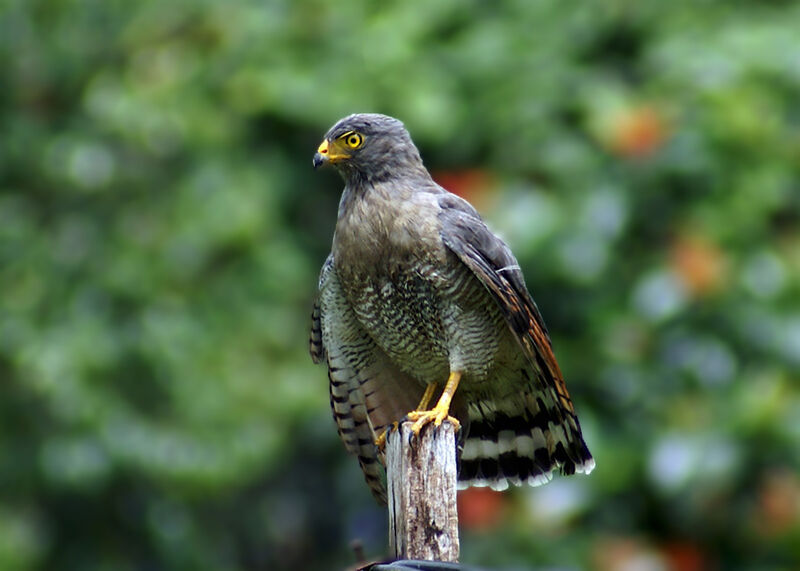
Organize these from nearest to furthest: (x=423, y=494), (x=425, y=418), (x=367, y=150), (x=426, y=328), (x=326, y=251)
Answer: (x=423, y=494) < (x=425, y=418) < (x=426, y=328) < (x=367, y=150) < (x=326, y=251)

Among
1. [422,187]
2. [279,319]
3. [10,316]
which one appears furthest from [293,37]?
[422,187]

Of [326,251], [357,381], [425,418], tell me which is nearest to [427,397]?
[357,381]

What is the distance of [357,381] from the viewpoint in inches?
168

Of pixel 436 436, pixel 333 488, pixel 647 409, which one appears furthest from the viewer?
pixel 333 488

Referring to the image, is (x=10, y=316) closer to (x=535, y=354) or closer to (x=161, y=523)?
(x=161, y=523)

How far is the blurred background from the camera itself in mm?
6086

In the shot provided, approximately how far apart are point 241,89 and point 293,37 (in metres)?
0.48

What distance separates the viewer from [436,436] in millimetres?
3543

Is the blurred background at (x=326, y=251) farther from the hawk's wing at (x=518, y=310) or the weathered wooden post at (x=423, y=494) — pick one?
the weathered wooden post at (x=423, y=494)

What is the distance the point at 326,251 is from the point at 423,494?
4585 millimetres

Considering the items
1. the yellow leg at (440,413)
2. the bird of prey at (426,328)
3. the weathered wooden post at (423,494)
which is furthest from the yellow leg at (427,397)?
the weathered wooden post at (423,494)

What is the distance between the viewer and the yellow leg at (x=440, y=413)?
3576 millimetres

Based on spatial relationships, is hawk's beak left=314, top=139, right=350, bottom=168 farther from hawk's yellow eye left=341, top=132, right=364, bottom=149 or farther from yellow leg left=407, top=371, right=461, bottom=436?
yellow leg left=407, top=371, right=461, bottom=436

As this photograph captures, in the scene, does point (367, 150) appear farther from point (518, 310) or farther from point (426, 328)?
point (518, 310)
